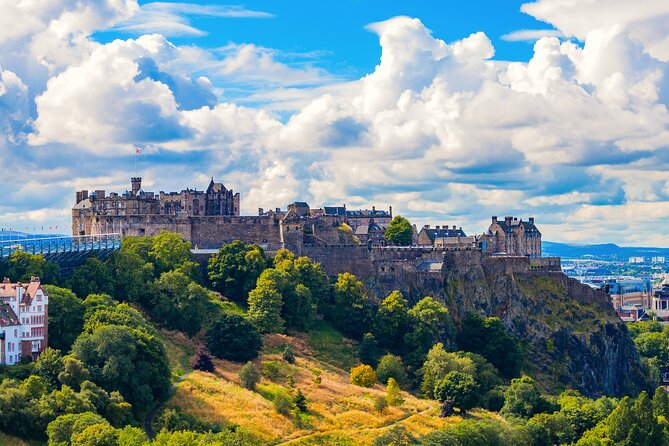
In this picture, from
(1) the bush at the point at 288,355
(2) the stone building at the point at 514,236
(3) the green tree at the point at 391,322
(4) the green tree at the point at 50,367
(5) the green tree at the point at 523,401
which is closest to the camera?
(4) the green tree at the point at 50,367

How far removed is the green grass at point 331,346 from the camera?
96.8 metres

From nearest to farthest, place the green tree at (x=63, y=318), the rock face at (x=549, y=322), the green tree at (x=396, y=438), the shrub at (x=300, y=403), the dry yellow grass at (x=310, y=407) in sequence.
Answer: the green tree at (x=396, y=438) < the dry yellow grass at (x=310, y=407) < the green tree at (x=63, y=318) < the shrub at (x=300, y=403) < the rock face at (x=549, y=322)

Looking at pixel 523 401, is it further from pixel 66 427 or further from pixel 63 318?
pixel 66 427

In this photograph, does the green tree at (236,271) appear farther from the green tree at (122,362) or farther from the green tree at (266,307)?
the green tree at (122,362)

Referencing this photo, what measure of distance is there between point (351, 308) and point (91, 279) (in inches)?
1122

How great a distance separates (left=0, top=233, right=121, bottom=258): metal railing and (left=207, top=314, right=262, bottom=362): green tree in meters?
17.0

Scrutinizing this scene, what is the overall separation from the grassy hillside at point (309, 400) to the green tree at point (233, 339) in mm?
1147

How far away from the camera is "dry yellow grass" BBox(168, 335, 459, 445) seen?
250 feet

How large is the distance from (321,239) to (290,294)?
18.5 m

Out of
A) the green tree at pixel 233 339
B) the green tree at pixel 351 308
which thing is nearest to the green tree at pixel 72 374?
the green tree at pixel 233 339

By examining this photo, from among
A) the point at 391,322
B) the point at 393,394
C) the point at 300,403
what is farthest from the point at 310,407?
the point at 391,322

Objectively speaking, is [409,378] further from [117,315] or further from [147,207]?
[147,207]

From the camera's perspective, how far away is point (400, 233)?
467 feet

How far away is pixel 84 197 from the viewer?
13475 centimetres
